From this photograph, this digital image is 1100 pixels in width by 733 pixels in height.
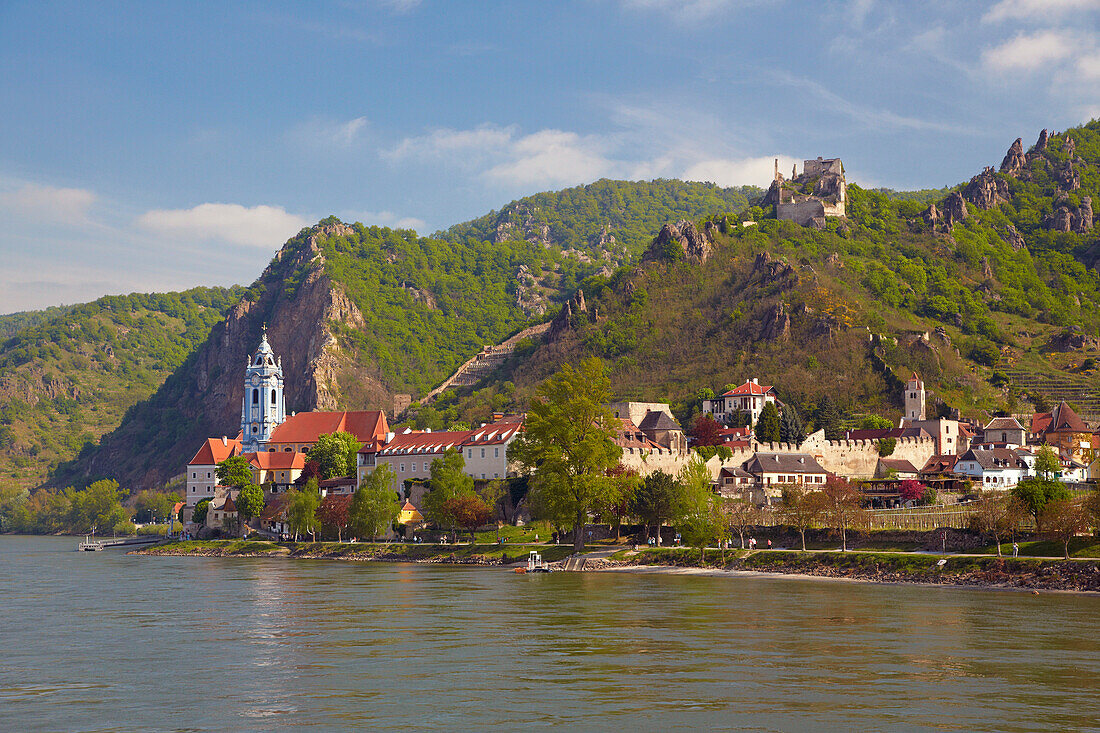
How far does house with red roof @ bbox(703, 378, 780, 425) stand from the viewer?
129m

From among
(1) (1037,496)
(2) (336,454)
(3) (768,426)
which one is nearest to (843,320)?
(3) (768,426)

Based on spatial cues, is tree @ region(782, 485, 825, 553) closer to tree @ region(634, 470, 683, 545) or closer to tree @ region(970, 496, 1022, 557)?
tree @ region(634, 470, 683, 545)

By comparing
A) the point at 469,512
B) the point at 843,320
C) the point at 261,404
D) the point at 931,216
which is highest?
the point at 931,216

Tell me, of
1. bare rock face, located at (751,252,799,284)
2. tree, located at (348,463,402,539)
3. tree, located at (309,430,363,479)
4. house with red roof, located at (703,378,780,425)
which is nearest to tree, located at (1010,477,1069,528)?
tree, located at (348,463,402,539)

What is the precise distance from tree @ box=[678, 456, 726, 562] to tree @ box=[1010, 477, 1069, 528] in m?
19.5

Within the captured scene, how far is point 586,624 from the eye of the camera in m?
46.1

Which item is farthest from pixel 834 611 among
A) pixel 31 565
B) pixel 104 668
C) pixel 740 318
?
pixel 740 318

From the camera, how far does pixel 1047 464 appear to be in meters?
96.6

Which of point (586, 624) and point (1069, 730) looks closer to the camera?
point (1069, 730)

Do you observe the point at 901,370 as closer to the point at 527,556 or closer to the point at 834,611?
the point at 527,556

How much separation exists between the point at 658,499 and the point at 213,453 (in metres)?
76.5

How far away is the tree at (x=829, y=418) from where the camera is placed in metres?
125

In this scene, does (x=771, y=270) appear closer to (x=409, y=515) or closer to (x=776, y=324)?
(x=776, y=324)

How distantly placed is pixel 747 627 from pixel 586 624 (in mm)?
6768
